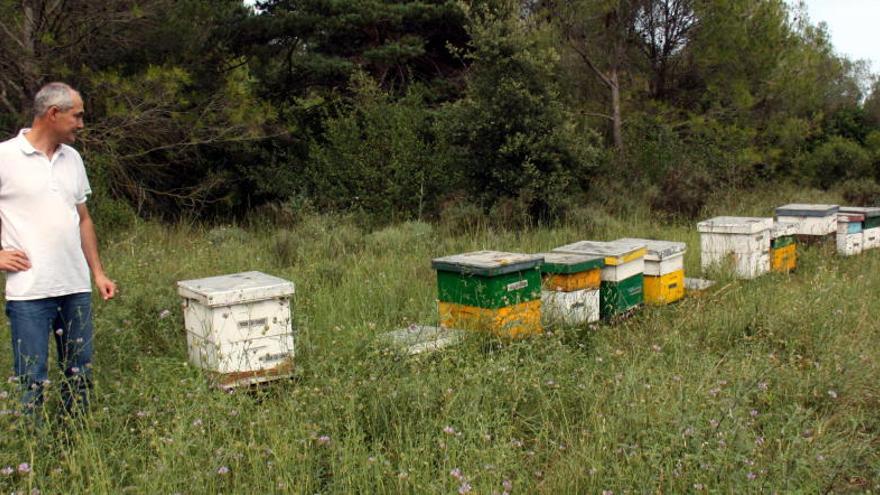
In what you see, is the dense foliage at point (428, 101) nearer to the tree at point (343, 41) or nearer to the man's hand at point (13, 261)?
the tree at point (343, 41)

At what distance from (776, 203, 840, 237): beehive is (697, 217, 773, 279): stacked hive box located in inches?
51.8

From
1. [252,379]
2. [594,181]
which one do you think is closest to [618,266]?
[252,379]

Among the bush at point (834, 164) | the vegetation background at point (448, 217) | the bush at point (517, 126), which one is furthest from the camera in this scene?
the bush at point (834, 164)

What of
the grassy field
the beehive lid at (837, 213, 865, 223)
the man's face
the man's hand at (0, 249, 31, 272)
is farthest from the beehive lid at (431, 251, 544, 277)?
the beehive lid at (837, 213, 865, 223)

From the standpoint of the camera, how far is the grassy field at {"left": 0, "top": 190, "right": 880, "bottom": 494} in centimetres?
290

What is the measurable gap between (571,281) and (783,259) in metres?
3.41

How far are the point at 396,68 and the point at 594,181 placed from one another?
4608 millimetres

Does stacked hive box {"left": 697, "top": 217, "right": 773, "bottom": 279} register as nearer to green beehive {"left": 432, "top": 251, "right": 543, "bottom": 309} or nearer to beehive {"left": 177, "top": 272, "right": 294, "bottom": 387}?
green beehive {"left": 432, "top": 251, "right": 543, "bottom": 309}

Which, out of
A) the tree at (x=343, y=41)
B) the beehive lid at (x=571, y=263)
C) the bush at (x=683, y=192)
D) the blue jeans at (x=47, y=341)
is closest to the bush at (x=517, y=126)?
the bush at (x=683, y=192)

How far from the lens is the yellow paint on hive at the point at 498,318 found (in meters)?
4.47

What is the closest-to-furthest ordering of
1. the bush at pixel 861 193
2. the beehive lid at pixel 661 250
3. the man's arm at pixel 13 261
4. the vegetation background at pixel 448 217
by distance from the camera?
1. the vegetation background at pixel 448 217
2. the man's arm at pixel 13 261
3. the beehive lid at pixel 661 250
4. the bush at pixel 861 193

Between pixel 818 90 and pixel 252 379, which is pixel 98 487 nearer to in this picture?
pixel 252 379

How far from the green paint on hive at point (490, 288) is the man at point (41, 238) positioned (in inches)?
85.7

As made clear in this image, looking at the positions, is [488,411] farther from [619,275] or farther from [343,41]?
[343,41]
